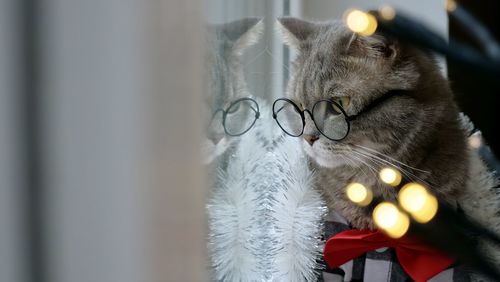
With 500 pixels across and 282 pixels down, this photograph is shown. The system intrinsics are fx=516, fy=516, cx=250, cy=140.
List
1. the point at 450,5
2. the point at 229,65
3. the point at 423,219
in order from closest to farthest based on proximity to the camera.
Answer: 1. the point at 423,219
2. the point at 229,65
3. the point at 450,5

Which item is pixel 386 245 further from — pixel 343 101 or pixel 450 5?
pixel 450 5

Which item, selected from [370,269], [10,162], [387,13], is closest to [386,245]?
[370,269]

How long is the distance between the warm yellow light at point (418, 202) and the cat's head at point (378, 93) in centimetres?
5

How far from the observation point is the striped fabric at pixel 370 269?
538 mm

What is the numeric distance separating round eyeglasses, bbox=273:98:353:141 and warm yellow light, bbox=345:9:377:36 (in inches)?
3.1

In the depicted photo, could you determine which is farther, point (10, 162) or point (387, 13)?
point (387, 13)

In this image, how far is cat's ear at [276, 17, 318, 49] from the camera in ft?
2.03

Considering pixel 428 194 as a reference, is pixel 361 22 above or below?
above

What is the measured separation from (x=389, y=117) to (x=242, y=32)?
178mm

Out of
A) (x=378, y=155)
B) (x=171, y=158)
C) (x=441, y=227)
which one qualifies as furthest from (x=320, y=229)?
(x=171, y=158)

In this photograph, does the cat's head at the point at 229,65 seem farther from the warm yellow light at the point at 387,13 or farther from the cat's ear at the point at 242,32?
the warm yellow light at the point at 387,13

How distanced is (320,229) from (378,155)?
110 millimetres

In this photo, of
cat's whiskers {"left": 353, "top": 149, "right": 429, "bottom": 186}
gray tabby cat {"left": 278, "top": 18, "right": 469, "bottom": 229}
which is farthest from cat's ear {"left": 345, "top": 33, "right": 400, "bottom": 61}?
cat's whiskers {"left": 353, "top": 149, "right": 429, "bottom": 186}

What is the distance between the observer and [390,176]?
0.54 metres
